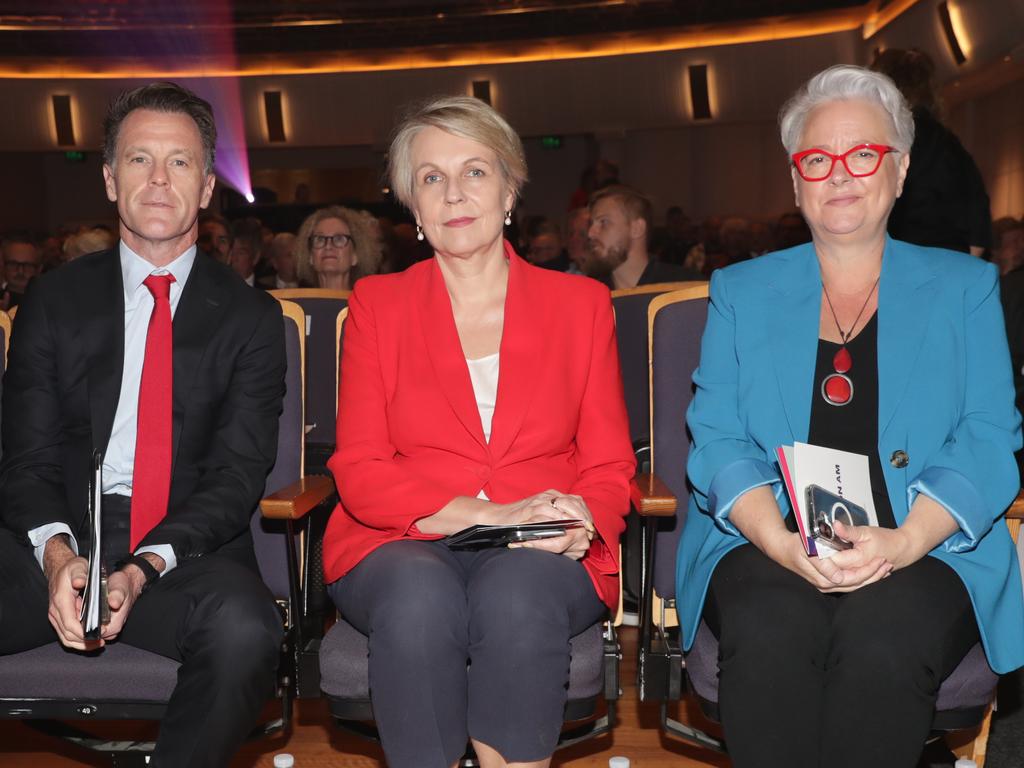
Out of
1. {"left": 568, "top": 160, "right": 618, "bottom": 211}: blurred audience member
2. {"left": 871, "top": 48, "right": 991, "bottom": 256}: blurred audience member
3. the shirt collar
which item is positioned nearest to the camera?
the shirt collar

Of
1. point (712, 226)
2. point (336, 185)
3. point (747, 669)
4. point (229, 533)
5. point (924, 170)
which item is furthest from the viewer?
point (336, 185)

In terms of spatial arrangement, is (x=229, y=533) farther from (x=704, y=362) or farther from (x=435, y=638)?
(x=704, y=362)

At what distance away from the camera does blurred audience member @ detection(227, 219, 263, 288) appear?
20.3ft

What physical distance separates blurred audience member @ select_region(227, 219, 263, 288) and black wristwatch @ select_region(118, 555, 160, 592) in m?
4.20

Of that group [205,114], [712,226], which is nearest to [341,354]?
[205,114]

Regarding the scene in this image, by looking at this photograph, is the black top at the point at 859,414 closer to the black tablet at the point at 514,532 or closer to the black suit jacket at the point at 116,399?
the black tablet at the point at 514,532

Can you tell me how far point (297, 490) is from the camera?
2.23m

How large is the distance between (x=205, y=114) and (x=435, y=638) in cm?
128

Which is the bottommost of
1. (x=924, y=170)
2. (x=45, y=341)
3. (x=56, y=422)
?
(x=56, y=422)

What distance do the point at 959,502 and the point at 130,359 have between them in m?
1.66

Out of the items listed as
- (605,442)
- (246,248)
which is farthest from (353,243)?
(605,442)

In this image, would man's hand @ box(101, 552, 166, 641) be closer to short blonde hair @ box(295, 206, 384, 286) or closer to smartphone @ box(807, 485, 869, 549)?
smartphone @ box(807, 485, 869, 549)

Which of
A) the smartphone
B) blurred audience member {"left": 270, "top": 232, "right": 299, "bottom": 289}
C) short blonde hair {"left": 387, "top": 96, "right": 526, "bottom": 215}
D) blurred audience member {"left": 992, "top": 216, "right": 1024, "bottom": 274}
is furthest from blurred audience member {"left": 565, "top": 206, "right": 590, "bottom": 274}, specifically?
the smartphone

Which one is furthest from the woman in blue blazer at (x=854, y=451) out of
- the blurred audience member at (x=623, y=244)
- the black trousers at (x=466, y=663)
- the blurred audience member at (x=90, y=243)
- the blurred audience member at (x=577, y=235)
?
the blurred audience member at (x=577, y=235)
